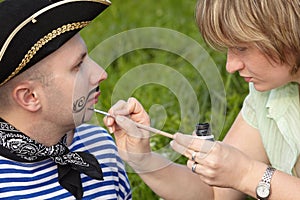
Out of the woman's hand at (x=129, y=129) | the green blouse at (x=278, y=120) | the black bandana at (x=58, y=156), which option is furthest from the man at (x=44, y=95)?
the green blouse at (x=278, y=120)

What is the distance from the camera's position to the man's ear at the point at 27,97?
3.00 meters

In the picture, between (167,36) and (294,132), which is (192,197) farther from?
(167,36)

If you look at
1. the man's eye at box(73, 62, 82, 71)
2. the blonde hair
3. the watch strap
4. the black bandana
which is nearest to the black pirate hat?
the man's eye at box(73, 62, 82, 71)

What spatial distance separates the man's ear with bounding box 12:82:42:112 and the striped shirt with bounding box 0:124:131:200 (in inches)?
8.6

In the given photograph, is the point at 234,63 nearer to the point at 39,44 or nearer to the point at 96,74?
the point at 96,74

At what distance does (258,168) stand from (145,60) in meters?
3.21

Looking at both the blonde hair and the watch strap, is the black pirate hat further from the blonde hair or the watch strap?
the watch strap

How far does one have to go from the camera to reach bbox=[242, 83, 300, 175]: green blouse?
3.36 m

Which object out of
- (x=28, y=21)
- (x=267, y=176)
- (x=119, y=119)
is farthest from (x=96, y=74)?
(x=267, y=176)

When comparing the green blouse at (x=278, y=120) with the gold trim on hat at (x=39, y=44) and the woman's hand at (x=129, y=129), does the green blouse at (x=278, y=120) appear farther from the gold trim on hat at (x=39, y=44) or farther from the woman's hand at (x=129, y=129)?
the gold trim on hat at (x=39, y=44)

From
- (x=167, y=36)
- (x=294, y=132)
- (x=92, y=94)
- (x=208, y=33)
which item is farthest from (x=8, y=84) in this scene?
(x=167, y=36)

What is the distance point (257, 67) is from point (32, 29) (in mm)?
825

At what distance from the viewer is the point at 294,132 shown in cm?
335

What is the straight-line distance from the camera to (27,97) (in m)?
3.02
